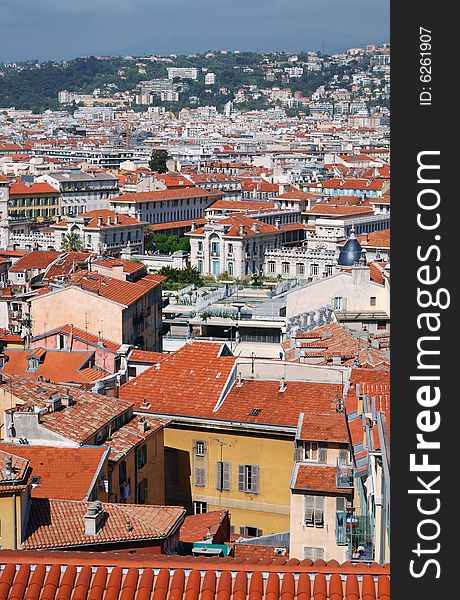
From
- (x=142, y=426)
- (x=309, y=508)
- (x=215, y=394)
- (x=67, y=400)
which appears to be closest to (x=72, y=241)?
(x=215, y=394)

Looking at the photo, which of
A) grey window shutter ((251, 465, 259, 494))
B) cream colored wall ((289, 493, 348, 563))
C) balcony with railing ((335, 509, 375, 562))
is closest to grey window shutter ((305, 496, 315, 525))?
cream colored wall ((289, 493, 348, 563))

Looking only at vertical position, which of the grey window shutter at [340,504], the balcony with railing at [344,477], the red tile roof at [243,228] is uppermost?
the balcony with railing at [344,477]

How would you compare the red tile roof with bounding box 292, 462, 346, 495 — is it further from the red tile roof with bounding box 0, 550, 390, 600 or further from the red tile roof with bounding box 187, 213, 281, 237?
the red tile roof with bounding box 187, 213, 281, 237

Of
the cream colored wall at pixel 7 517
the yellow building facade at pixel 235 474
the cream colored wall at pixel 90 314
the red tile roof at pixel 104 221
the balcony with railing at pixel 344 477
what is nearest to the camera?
the cream colored wall at pixel 7 517

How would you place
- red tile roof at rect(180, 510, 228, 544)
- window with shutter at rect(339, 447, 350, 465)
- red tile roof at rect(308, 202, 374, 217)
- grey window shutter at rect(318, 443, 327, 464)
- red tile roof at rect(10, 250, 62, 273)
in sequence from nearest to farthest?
red tile roof at rect(180, 510, 228, 544) < window with shutter at rect(339, 447, 350, 465) < grey window shutter at rect(318, 443, 327, 464) < red tile roof at rect(10, 250, 62, 273) < red tile roof at rect(308, 202, 374, 217)

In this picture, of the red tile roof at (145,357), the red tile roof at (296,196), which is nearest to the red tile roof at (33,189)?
the red tile roof at (296,196)

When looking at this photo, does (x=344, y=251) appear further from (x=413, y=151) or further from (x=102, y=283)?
(x=413, y=151)

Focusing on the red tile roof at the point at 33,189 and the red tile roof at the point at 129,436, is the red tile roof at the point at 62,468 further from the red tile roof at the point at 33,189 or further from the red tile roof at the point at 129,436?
the red tile roof at the point at 33,189
